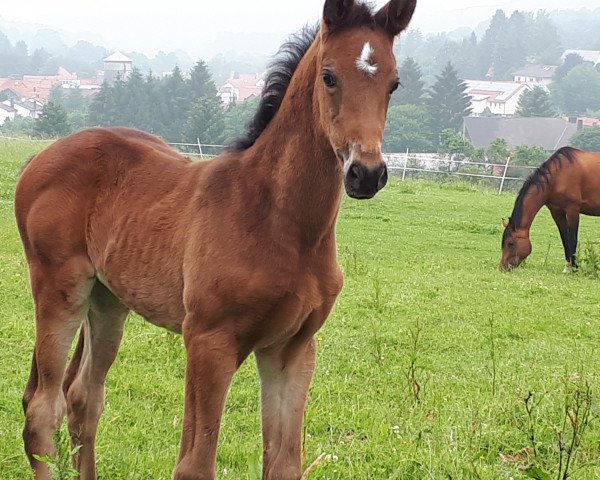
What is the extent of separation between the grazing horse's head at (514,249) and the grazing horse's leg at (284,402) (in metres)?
9.88

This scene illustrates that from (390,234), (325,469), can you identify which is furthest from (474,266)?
(325,469)

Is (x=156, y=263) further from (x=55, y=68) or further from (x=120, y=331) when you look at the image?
(x=55, y=68)

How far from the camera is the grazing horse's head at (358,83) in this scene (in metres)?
2.85

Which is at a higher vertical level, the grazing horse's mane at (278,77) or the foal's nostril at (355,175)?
the grazing horse's mane at (278,77)

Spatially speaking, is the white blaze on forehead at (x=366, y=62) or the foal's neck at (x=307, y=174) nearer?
the white blaze on forehead at (x=366, y=62)

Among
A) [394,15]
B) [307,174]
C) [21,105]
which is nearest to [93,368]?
[307,174]

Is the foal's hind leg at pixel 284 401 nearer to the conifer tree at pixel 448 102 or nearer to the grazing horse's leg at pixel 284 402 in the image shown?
the grazing horse's leg at pixel 284 402

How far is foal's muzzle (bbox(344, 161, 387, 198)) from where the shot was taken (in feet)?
9.20

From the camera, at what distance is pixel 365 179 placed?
2812 millimetres

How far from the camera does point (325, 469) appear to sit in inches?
164

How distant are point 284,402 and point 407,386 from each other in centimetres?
227

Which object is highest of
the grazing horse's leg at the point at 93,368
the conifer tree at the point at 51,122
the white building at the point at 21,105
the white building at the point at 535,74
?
the white building at the point at 535,74

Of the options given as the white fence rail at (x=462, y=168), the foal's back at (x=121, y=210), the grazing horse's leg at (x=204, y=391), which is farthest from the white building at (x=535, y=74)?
the grazing horse's leg at (x=204, y=391)

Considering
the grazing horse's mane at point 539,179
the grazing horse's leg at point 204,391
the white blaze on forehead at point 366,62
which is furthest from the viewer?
the grazing horse's mane at point 539,179
